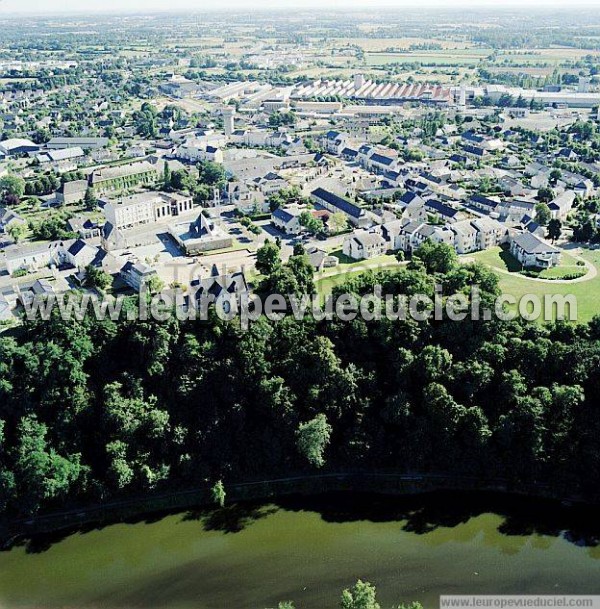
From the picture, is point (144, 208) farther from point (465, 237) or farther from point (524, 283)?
point (524, 283)

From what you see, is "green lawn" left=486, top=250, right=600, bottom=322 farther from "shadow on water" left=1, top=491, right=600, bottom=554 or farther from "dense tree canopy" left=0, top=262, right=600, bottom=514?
"shadow on water" left=1, top=491, right=600, bottom=554

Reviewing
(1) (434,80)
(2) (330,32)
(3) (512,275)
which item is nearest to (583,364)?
(3) (512,275)

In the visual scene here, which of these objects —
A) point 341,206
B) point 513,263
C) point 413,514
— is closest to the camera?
point 413,514

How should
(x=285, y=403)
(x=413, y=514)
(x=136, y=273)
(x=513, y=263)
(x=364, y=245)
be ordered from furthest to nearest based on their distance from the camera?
(x=364, y=245)
(x=513, y=263)
(x=136, y=273)
(x=285, y=403)
(x=413, y=514)

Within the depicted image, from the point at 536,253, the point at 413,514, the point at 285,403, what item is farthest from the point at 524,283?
the point at 285,403

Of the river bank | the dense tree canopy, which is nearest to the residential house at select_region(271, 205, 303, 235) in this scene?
the dense tree canopy
